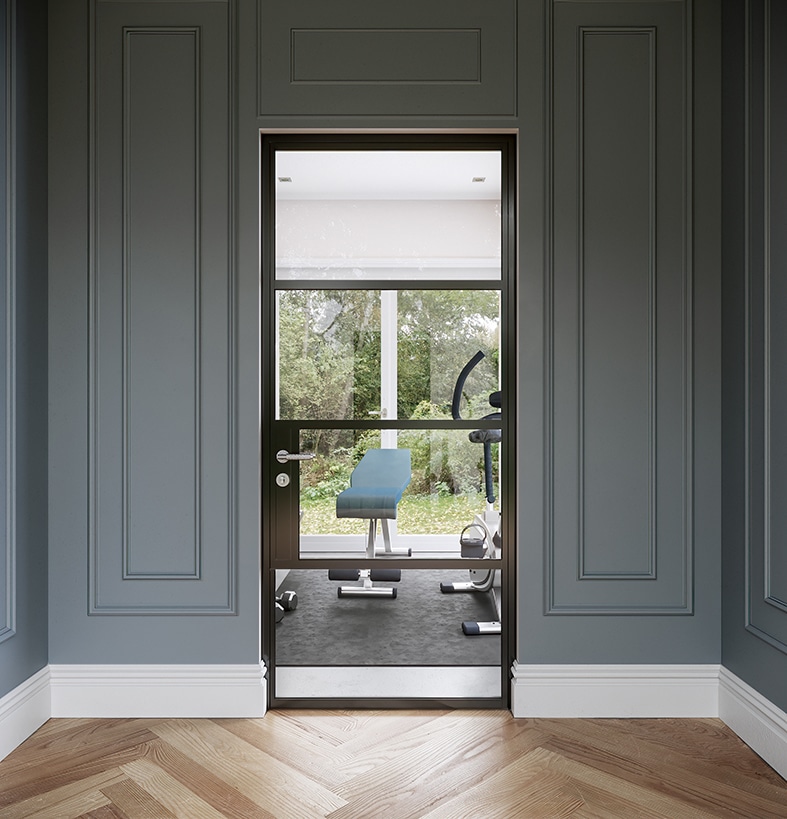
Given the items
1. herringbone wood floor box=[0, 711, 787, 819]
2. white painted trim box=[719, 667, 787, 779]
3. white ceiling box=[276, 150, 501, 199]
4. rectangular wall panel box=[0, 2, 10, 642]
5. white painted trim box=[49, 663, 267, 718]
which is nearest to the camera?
herringbone wood floor box=[0, 711, 787, 819]

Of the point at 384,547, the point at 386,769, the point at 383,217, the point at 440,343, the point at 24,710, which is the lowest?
the point at 386,769

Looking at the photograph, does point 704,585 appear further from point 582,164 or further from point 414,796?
point 582,164

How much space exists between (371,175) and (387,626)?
1.75 metres

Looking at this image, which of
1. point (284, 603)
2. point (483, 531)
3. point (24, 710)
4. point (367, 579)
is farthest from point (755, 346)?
point (24, 710)

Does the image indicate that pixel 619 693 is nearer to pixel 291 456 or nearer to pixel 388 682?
pixel 388 682

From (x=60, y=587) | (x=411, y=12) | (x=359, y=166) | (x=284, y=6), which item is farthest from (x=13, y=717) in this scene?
(x=411, y=12)

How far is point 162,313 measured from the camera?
239 centimetres

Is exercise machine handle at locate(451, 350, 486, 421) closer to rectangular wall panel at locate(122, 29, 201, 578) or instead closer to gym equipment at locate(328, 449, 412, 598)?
gym equipment at locate(328, 449, 412, 598)

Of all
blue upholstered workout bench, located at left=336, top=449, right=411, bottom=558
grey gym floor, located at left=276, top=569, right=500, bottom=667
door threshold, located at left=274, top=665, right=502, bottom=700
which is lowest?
door threshold, located at left=274, top=665, right=502, bottom=700

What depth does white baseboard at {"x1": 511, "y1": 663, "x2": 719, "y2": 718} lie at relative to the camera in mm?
2352

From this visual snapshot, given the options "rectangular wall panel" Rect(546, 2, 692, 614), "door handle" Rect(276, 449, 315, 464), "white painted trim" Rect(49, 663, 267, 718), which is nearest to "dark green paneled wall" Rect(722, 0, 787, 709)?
"rectangular wall panel" Rect(546, 2, 692, 614)

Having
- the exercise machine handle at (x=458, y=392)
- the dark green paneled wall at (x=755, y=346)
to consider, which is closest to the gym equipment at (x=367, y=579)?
the exercise machine handle at (x=458, y=392)

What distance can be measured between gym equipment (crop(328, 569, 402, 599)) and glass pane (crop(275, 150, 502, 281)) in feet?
3.75

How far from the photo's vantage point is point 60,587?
237 cm
